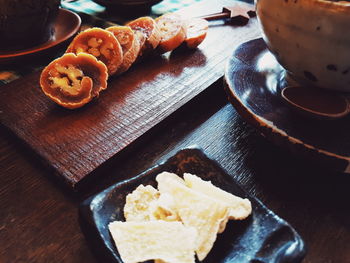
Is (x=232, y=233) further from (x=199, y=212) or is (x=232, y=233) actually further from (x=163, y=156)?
(x=163, y=156)

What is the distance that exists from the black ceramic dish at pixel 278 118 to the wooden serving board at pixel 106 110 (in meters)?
0.16

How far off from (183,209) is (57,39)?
958mm

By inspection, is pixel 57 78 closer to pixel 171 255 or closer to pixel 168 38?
pixel 168 38

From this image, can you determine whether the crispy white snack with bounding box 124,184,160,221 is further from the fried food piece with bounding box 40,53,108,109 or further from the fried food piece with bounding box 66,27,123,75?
the fried food piece with bounding box 66,27,123,75

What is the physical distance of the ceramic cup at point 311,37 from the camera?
0.65 metres

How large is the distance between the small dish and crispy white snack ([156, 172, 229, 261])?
804 millimetres

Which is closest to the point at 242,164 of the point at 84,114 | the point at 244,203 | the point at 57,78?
the point at 244,203

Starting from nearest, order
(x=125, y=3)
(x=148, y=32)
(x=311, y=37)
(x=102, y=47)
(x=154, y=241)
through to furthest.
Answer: (x=154, y=241)
(x=311, y=37)
(x=102, y=47)
(x=148, y=32)
(x=125, y=3)

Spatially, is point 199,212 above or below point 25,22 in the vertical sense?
below

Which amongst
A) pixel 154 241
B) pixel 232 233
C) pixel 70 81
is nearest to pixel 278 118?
pixel 232 233

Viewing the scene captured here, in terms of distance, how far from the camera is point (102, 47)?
1.04 meters

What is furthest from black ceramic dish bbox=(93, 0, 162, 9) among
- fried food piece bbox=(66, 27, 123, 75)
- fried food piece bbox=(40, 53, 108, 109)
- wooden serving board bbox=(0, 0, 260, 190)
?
fried food piece bbox=(40, 53, 108, 109)

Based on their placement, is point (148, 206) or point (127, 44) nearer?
point (148, 206)

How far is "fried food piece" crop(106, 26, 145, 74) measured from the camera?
107 cm
